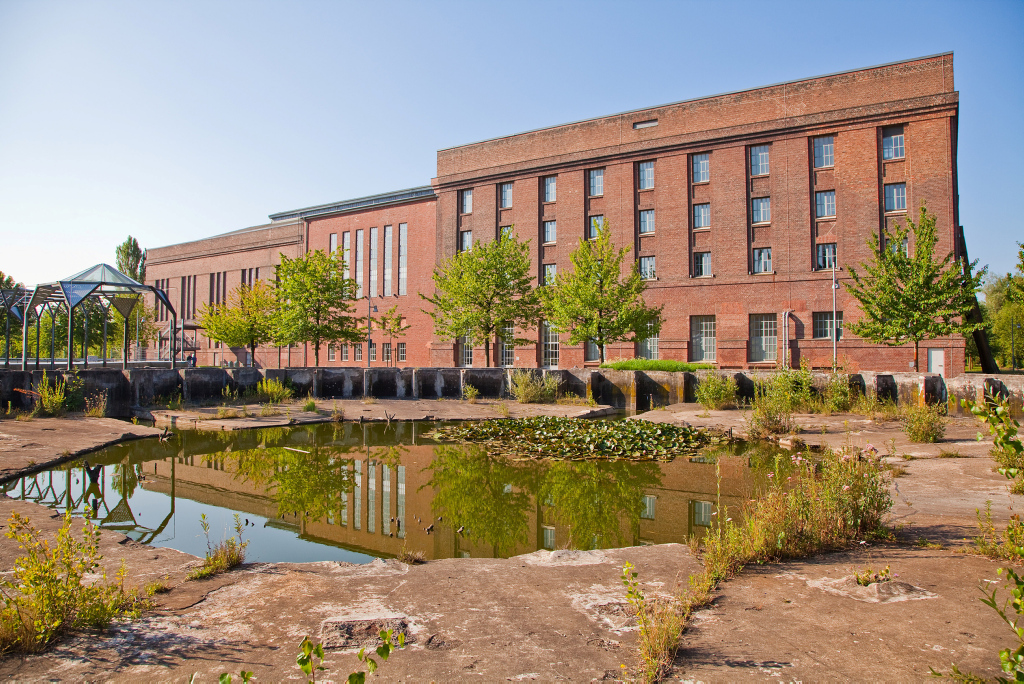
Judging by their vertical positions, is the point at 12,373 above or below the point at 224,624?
above

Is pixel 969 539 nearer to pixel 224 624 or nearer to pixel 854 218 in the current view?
pixel 224 624

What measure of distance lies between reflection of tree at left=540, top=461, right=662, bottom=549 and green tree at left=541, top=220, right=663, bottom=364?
1538 cm

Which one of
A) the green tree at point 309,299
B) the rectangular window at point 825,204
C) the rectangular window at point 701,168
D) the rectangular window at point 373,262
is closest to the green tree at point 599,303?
the rectangular window at point 701,168

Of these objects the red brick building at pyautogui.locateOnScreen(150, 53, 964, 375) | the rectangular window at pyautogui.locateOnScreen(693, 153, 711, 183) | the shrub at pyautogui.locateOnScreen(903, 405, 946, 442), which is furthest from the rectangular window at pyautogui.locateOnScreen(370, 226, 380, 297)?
the shrub at pyautogui.locateOnScreen(903, 405, 946, 442)

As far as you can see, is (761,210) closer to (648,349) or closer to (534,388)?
(648,349)

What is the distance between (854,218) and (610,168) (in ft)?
42.5

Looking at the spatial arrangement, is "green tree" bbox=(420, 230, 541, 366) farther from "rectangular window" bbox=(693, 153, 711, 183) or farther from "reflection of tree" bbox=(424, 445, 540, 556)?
"reflection of tree" bbox=(424, 445, 540, 556)

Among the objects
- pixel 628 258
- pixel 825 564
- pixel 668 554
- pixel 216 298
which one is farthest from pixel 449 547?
pixel 216 298

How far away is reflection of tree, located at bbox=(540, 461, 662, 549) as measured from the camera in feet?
22.6

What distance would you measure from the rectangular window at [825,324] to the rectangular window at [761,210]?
18.3ft

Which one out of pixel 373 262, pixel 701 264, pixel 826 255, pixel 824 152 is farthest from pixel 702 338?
pixel 373 262

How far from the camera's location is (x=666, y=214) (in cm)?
3203

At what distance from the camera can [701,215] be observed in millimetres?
31609

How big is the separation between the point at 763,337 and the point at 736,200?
7.38m
